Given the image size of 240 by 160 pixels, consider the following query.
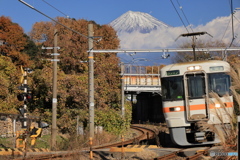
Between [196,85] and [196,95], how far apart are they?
16.0 inches

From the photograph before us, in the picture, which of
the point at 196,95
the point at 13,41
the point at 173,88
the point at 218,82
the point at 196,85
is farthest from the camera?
the point at 13,41

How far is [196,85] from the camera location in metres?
14.7

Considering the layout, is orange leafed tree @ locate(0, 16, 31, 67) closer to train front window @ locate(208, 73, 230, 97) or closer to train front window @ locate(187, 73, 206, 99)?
train front window @ locate(187, 73, 206, 99)

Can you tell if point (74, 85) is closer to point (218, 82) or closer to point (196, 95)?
point (196, 95)

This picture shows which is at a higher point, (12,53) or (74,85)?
(12,53)

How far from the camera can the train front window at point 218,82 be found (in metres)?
14.3

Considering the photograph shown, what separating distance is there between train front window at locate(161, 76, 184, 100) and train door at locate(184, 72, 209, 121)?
25 centimetres

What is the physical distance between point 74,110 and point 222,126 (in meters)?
19.5

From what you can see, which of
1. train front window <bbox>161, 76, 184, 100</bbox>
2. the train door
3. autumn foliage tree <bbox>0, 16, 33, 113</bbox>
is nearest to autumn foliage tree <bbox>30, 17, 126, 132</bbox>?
autumn foliage tree <bbox>0, 16, 33, 113</bbox>

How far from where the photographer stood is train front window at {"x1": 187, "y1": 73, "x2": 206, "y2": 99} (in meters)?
14.6

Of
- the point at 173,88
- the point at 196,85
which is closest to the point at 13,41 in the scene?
the point at 173,88

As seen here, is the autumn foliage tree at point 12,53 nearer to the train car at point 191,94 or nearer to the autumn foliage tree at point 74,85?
the autumn foliage tree at point 74,85

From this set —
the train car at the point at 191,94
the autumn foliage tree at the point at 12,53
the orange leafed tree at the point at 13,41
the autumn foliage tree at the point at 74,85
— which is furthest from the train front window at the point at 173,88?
the orange leafed tree at the point at 13,41

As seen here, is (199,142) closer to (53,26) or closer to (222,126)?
(222,126)
